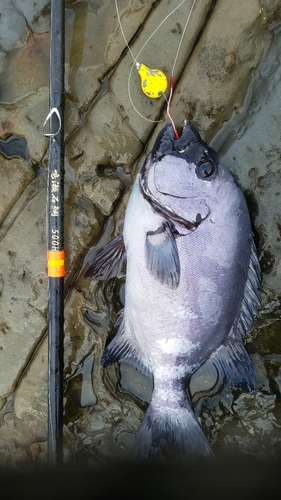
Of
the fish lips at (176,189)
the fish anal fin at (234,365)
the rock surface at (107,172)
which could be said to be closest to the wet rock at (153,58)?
the rock surface at (107,172)

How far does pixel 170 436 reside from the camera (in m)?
2.66

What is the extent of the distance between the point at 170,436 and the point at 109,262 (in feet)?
3.78

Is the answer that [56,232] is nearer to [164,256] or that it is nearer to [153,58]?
[164,256]

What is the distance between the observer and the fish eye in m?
2.52

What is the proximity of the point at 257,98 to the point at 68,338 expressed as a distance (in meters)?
2.06

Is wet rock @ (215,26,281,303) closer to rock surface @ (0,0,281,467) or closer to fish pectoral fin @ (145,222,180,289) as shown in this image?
rock surface @ (0,0,281,467)

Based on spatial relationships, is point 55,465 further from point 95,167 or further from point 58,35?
point 58,35

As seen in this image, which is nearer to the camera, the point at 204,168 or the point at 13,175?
the point at 204,168

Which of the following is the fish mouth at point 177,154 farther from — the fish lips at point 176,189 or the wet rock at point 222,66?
the wet rock at point 222,66

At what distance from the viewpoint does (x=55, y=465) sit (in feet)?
8.52

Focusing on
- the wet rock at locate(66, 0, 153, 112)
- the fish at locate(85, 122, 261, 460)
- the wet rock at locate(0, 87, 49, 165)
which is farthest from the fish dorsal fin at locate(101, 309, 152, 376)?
the wet rock at locate(66, 0, 153, 112)

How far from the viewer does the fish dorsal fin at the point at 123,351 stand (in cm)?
282

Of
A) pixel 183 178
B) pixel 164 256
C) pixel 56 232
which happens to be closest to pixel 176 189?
pixel 183 178

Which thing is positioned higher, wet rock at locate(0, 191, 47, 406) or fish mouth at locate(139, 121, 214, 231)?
fish mouth at locate(139, 121, 214, 231)
